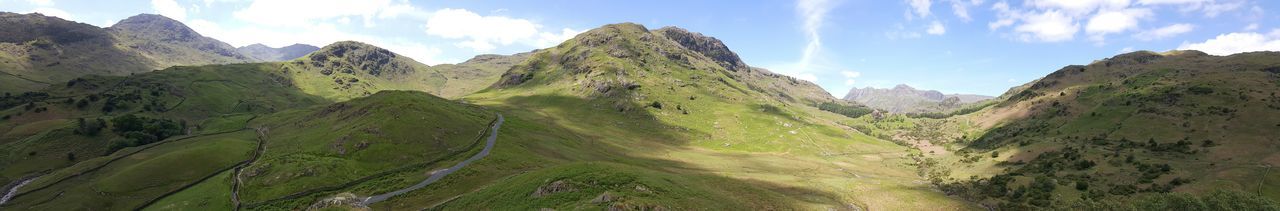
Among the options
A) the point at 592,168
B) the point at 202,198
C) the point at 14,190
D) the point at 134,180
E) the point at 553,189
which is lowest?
the point at 14,190

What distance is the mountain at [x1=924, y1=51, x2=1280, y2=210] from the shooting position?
85.9 m

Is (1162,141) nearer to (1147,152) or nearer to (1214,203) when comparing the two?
(1147,152)

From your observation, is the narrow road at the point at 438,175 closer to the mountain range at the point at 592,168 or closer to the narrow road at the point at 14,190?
the mountain range at the point at 592,168

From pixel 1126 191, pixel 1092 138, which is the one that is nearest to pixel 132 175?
pixel 1126 191

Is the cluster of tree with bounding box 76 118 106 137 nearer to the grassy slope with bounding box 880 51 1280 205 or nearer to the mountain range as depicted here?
the mountain range

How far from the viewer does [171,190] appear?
97688 mm

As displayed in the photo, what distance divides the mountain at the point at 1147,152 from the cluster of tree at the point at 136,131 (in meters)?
214

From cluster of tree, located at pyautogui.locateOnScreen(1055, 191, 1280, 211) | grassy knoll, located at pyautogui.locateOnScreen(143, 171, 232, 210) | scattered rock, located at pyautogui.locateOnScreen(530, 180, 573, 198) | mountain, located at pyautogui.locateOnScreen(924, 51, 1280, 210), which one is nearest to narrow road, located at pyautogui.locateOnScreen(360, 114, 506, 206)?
grassy knoll, located at pyautogui.locateOnScreen(143, 171, 232, 210)

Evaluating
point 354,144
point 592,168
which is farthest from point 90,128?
point 592,168

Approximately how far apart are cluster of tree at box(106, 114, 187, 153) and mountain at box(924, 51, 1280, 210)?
703 feet

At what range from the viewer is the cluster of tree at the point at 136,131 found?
141900mm

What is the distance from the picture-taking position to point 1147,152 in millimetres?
114750

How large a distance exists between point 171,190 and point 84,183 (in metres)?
17.2

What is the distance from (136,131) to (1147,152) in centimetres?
27317
